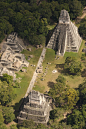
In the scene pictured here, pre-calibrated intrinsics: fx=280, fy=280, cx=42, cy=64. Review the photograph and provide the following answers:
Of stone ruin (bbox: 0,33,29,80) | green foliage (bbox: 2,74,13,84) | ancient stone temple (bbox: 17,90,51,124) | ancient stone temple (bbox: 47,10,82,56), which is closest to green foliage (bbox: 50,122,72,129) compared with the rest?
ancient stone temple (bbox: 17,90,51,124)

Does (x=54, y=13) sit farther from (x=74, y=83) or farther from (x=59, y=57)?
(x=74, y=83)

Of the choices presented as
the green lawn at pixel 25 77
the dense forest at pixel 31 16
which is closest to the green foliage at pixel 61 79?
the green lawn at pixel 25 77

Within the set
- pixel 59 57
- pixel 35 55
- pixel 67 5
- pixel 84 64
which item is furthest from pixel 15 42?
pixel 67 5

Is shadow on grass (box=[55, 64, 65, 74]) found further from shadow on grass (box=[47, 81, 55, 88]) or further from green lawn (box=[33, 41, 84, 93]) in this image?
shadow on grass (box=[47, 81, 55, 88])

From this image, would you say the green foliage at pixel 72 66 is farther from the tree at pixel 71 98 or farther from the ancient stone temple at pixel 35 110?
the ancient stone temple at pixel 35 110

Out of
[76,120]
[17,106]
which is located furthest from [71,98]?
[17,106]

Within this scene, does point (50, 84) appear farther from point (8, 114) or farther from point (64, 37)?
point (64, 37)

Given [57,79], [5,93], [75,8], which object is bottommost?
[5,93]
